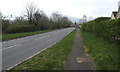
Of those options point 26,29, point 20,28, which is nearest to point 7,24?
point 20,28

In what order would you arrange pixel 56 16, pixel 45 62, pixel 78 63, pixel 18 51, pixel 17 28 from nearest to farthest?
pixel 78 63 < pixel 45 62 < pixel 18 51 < pixel 17 28 < pixel 56 16

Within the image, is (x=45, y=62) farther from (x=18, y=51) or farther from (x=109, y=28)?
(x=109, y=28)

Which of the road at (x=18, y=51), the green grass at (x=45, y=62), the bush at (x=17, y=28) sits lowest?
the road at (x=18, y=51)

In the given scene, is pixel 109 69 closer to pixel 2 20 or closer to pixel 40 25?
pixel 2 20

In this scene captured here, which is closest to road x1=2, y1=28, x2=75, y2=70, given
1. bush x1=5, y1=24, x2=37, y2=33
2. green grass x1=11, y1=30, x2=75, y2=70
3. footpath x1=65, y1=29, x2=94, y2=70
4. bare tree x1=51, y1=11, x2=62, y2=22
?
green grass x1=11, y1=30, x2=75, y2=70

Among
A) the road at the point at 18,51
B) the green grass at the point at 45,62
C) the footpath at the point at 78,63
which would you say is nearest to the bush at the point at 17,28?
the road at the point at 18,51

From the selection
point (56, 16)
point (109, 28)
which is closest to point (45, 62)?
point (109, 28)

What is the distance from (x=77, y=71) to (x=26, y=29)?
4172cm

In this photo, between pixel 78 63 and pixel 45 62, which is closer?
pixel 78 63

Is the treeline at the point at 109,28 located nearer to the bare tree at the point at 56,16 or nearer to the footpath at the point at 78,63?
the footpath at the point at 78,63

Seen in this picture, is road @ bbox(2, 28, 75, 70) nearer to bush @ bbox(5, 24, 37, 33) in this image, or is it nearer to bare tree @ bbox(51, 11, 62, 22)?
bush @ bbox(5, 24, 37, 33)

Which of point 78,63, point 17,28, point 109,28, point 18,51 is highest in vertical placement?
point 109,28

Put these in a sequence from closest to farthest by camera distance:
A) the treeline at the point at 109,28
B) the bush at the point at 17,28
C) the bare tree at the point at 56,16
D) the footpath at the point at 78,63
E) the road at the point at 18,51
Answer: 1. the footpath at the point at 78,63
2. the road at the point at 18,51
3. the treeline at the point at 109,28
4. the bush at the point at 17,28
5. the bare tree at the point at 56,16

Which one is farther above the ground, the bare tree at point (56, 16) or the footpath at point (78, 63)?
the bare tree at point (56, 16)
